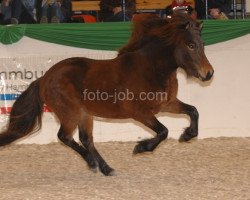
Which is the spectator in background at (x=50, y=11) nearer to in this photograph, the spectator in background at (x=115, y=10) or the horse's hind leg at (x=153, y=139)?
the spectator in background at (x=115, y=10)

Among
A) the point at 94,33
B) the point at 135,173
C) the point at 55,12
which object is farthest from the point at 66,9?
the point at 135,173

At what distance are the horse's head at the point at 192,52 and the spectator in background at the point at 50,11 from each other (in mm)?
4455

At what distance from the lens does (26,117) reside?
7.56m

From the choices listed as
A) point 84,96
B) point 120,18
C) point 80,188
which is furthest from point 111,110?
point 120,18

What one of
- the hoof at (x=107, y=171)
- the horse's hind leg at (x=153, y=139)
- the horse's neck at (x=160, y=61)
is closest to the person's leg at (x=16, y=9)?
the hoof at (x=107, y=171)

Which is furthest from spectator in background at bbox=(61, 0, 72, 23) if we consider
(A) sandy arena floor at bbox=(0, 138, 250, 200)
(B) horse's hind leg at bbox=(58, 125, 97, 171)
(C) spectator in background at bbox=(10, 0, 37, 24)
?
(B) horse's hind leg at bbox=(58, 125, 97, 171)

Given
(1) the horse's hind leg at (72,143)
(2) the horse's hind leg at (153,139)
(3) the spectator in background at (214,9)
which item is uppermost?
(3) the spectator in background at (214,9)

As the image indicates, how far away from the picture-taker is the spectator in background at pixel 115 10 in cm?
1103

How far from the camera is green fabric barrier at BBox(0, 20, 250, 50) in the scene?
9.46m

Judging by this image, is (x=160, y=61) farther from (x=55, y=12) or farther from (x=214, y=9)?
(x=55, y=12)

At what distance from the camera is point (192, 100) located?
385 inches

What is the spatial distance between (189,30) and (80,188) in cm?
182

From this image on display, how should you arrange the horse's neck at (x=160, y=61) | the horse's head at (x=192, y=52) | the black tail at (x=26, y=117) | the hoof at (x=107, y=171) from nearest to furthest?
the horse's head at (x=192, y=52) → the horse's neck at (x=160, y=61) → the hoof at (x=107, y=171) → the black tail at (x=26, y=117)

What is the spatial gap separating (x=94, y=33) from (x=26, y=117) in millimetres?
2453
